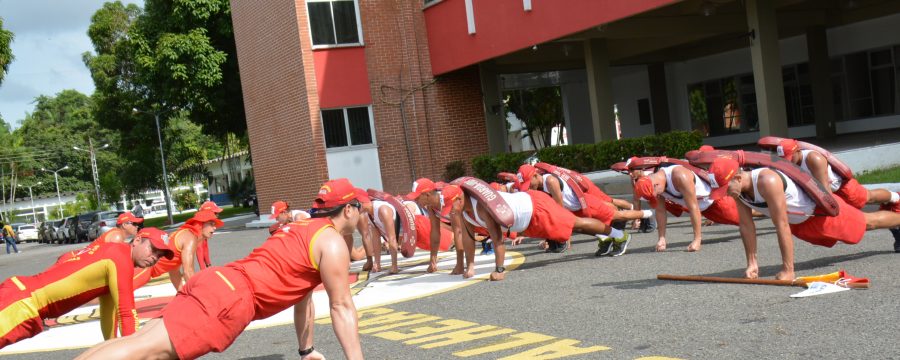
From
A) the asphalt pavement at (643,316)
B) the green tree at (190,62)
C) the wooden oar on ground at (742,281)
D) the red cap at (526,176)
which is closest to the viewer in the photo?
the asphalt pavement at (643,316)

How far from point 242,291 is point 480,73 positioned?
2518cm

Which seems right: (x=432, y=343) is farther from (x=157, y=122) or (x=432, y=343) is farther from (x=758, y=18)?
(x=157, y=122)

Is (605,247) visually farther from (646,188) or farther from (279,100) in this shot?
(279,100)

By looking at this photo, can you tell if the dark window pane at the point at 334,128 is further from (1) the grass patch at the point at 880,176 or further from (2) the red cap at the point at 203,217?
(2) the red cap at the point at 203,217

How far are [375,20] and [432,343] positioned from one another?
937 inches

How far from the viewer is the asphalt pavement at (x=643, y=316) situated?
6.57 m

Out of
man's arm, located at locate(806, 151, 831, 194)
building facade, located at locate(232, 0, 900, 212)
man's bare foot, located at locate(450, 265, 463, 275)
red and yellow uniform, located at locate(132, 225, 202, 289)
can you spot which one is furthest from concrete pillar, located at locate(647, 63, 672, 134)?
red and yellow uniform, located at locate(132, 225, 202, 289)

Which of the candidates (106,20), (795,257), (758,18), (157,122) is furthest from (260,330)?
(106,20)

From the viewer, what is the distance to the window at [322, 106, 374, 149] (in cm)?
3053

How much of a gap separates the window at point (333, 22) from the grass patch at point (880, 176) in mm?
17424

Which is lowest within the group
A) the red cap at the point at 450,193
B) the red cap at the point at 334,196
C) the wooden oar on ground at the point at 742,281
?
the wooden oar on ground at the point at 742,281

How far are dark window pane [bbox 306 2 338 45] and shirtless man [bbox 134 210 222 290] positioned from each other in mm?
18882

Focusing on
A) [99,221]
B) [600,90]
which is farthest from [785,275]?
[99,221]

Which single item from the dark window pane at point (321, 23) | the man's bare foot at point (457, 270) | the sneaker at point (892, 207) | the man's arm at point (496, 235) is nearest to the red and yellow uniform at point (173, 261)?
the man's bare foot at point (457, 270)
